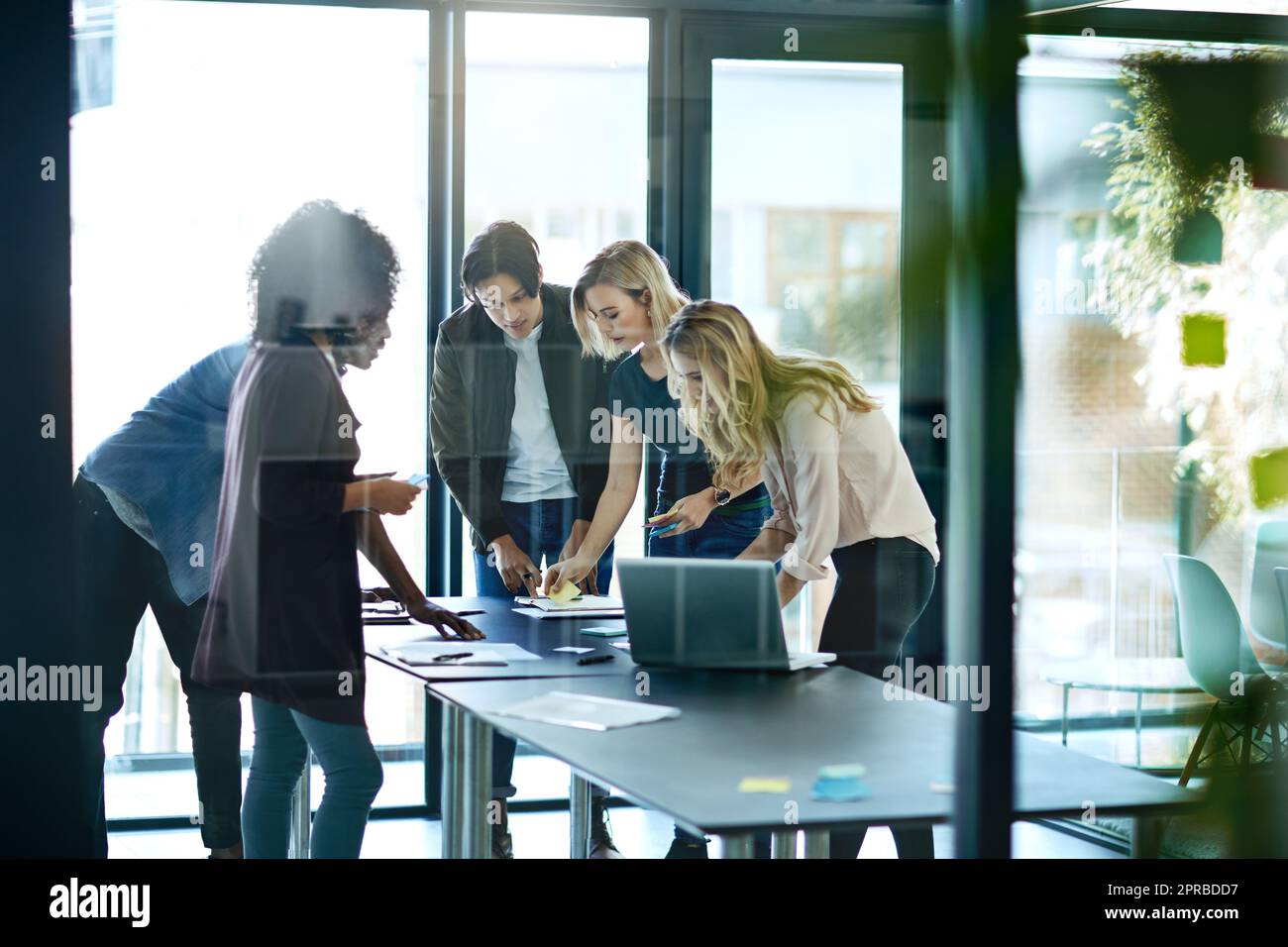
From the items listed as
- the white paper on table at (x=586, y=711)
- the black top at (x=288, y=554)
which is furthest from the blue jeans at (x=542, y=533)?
the white paper on table at (x=586, y=711)

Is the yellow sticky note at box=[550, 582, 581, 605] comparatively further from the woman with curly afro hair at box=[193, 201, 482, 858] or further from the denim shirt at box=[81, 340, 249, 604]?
the denim shirt at box=[81, 340, 249, 604]

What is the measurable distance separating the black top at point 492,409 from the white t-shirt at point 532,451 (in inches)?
0.6

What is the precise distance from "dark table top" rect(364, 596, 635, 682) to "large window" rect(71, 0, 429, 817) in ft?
0.98

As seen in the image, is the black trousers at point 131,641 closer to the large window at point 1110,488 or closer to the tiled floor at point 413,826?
the tiled floor at point 413,826

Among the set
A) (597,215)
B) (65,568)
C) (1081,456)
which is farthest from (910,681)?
(65,568)

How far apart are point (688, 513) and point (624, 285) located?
600mm

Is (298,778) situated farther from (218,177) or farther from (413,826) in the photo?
(218,177)

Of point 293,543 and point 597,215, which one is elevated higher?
A: point 597,215

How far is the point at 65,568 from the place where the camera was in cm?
223

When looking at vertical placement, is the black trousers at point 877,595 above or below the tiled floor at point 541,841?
above

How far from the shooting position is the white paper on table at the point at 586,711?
1936 mm

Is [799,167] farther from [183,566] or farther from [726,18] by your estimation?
[183,566]
